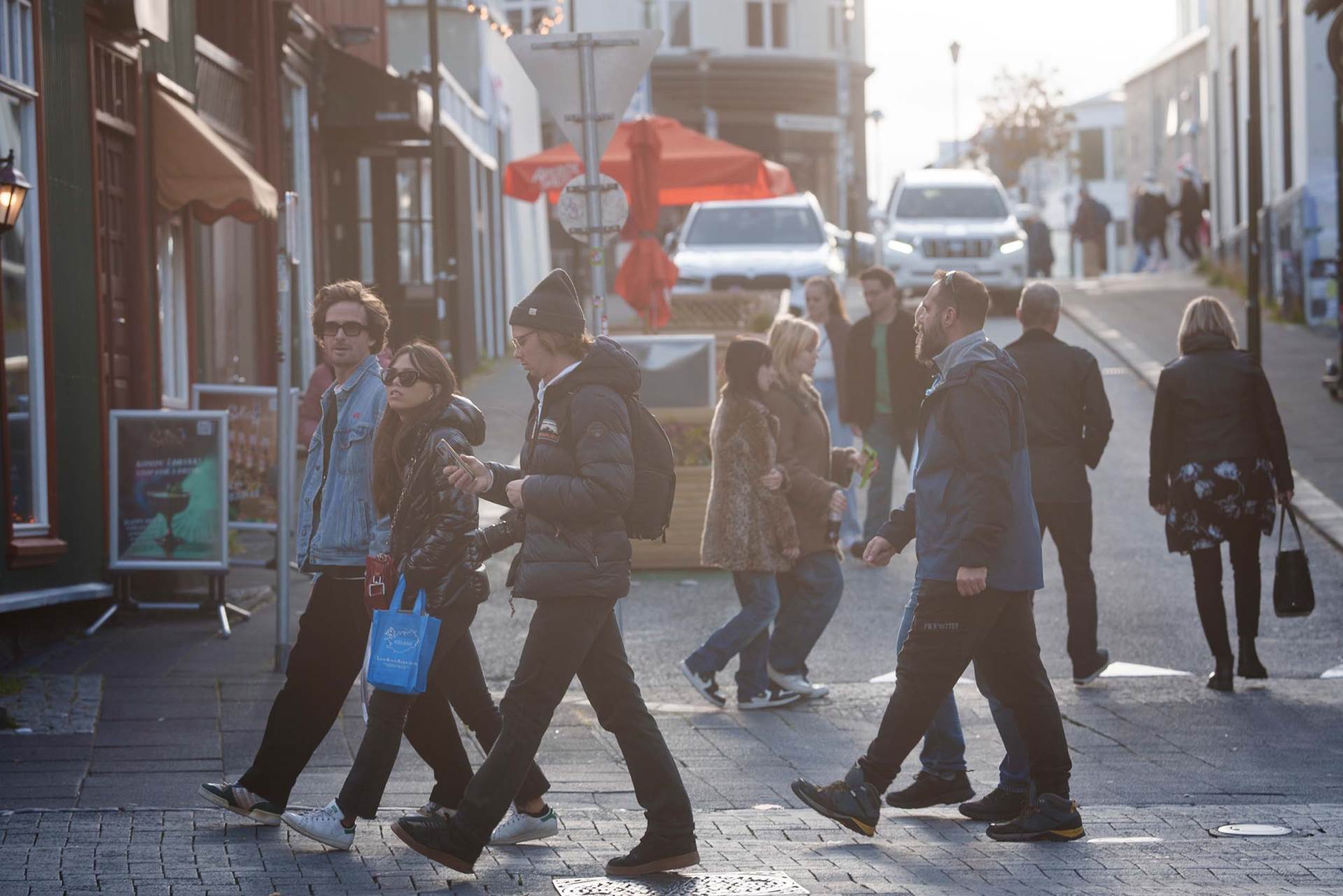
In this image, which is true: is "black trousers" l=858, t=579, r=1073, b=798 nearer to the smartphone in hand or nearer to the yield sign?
the smartphone in hand

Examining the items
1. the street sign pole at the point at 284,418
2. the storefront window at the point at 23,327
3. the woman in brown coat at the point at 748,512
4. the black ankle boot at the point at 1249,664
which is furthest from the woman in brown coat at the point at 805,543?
the storefront window at the point at 23,327

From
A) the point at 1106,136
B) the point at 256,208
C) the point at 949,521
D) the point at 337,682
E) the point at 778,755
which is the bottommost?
the point at 778,755

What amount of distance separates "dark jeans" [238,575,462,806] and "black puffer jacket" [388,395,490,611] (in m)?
0.48

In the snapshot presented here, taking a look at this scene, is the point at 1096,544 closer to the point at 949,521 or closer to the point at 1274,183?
the point at 949,521

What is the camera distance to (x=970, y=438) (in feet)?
22.5

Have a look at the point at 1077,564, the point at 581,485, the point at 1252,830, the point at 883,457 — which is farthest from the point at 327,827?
the point at 883,457

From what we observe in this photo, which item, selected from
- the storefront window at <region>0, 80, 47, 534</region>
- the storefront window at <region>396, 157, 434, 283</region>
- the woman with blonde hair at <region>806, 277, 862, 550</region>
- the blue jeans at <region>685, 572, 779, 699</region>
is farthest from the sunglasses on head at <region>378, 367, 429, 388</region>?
the storefront window at <region>396, 157, 434, 283</region>

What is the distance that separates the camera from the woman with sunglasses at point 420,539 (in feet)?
21.6

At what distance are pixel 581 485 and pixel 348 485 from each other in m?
1.15

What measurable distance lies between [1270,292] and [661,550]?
728 inches

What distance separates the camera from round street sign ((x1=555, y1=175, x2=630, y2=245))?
33.7 ft

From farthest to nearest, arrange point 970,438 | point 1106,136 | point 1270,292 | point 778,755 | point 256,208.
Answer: point 1106,136
point 1270,292
point 256,208
point 778,755
point 970,438

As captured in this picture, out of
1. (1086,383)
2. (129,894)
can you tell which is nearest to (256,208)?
(1086,383)

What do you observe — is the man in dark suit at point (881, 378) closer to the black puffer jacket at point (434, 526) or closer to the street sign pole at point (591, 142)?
the street sign pole at point (591, 142)
